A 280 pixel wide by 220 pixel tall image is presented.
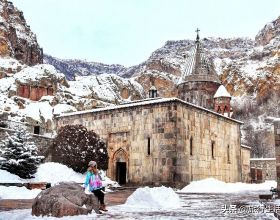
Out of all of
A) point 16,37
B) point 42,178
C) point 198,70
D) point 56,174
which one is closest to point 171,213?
point 42,178

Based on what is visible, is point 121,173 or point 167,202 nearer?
point 167,202

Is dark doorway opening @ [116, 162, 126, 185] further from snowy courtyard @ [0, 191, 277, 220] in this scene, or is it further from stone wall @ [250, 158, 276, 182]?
stone wall @ [250, 158, 276, 182]

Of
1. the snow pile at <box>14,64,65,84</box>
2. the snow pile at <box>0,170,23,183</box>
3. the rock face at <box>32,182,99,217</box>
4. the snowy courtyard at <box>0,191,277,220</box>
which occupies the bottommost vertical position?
the snowy courtyard at <box>0,191,277,220</box>

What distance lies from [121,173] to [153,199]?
42.7ft

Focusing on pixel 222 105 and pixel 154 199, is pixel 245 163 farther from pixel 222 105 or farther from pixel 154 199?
pixel 154 199

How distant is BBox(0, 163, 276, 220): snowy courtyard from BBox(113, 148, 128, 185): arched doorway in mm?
4037

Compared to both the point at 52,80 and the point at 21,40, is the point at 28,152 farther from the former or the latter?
the point at 21,40

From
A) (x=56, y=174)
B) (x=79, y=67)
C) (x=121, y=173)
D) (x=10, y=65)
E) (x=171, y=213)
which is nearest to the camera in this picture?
(x=171, y=213)

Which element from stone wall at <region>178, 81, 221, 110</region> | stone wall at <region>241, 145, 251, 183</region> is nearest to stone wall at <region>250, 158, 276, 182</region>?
stone wall at <region>178, 81, 221, 110</region>

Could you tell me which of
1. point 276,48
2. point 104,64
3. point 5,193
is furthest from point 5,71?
point 104,64

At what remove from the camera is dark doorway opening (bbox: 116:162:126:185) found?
21.7 meters

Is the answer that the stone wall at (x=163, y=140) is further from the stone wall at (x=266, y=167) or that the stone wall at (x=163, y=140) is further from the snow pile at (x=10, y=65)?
the snow pile at (x=10, y=65)

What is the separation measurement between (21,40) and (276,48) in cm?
5452

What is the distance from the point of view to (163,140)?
19.3 metres
